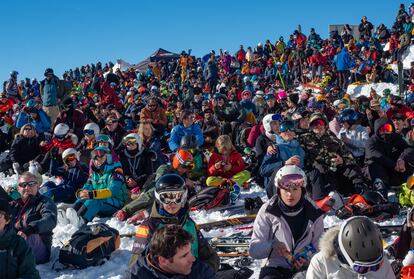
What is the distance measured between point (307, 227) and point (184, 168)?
406 centimetres

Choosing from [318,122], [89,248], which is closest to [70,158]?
[89,248]

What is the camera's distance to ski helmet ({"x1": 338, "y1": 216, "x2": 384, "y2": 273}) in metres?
3.05

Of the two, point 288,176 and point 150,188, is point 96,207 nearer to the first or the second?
point 150,188

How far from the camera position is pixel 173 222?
4.23 metres

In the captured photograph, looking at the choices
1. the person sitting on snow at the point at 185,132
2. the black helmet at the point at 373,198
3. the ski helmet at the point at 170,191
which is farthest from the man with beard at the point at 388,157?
the ski helmet at the point at 170,191

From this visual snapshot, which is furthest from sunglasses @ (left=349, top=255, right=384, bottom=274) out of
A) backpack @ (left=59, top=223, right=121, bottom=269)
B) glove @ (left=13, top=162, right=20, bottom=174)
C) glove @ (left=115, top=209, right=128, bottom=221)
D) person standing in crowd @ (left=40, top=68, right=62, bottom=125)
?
person standing in crowd @ (left=40, top=68, right=62, bottom=125)

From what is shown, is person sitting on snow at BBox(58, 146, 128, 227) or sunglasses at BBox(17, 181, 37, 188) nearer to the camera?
sunglasses at BBox(17, 181, 37, 188)

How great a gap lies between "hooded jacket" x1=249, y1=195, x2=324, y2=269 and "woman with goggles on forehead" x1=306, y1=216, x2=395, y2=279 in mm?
949

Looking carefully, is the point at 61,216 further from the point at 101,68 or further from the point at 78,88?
the point at 101,68

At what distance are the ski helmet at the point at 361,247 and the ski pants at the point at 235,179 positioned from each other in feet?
16.5

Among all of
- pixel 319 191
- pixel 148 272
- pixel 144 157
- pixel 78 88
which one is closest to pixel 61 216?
pixel 144 157

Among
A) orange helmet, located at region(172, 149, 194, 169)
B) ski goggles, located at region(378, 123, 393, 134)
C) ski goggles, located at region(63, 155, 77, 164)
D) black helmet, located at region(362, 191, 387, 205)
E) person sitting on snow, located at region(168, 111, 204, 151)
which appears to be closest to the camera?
black helmet, located at region(362, 191, 387, 205)

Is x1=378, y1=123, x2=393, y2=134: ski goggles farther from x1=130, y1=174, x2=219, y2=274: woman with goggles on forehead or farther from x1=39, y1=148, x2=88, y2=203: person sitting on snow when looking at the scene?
x1=39, y1=148, x2=88, y2=203: person sitting on snow

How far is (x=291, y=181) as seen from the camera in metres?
4.37
